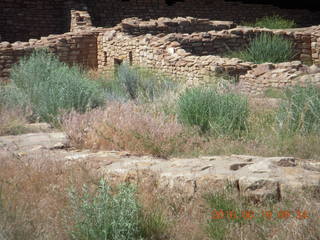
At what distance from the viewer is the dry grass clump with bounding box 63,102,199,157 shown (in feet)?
16.4

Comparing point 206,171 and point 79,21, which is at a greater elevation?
point 79,21

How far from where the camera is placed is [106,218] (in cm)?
338

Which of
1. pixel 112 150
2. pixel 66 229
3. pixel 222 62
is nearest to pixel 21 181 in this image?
pixel 66 229

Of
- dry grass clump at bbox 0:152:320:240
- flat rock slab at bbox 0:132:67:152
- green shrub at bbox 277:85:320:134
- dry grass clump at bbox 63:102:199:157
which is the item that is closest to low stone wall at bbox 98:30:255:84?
green shrub at bbox 277:85:320:134

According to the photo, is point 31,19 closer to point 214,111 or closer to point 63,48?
point 63,48

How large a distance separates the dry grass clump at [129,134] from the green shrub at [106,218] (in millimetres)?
1499

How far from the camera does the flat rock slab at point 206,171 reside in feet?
12.5

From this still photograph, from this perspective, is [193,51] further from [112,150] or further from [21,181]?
[21,181]

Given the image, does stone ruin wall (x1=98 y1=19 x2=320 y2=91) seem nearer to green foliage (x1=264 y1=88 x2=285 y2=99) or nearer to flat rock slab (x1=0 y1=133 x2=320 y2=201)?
green foliage (x1=264 y1=88 x2=285 y2=99)

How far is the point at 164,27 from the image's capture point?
1423 centimetres

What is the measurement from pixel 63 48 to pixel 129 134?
25.6 feet

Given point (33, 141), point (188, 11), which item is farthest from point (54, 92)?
point (188, 11)

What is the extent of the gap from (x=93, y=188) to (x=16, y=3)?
13.1 m
